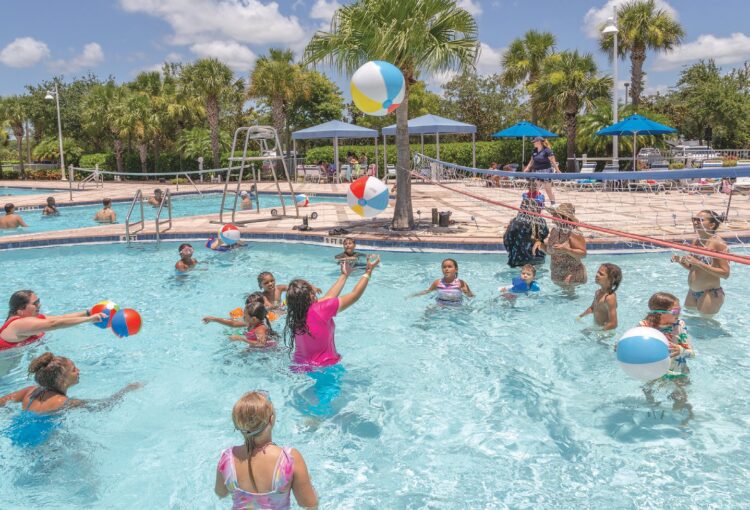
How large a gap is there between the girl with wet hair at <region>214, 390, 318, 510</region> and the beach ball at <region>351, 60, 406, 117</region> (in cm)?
784

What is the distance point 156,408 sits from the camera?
611 centimetres

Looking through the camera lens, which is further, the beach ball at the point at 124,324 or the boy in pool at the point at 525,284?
the boy in pool at the point at 525,284

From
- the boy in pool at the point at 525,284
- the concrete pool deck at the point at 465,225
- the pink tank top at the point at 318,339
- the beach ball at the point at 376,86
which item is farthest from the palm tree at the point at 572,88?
the pink tank top at the point at 318,339

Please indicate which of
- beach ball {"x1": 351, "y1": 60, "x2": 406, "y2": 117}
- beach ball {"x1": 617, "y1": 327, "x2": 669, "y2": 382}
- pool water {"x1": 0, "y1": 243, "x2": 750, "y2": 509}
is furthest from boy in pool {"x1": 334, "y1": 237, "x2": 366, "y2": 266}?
beach ball {"x1": 617, "y1": 327, "x2": 669, "y2": 382}

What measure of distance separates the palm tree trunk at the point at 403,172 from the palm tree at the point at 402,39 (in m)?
0.02

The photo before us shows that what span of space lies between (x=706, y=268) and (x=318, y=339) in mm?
4663

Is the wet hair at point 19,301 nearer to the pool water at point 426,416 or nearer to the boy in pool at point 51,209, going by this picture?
the pool water at point 426,416

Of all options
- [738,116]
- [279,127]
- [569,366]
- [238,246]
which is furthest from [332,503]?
[738,116]

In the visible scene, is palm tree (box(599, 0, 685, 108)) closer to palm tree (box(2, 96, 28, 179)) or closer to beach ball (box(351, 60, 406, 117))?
beach ball (box(351, 60, 406, 117))

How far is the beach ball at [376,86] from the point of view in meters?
10.2

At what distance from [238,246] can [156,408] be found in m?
7.98

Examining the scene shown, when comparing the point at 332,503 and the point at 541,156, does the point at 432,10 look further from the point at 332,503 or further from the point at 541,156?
the point at 332,503

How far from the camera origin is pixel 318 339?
5582 mm

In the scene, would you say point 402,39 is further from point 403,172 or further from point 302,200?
point 302,200
